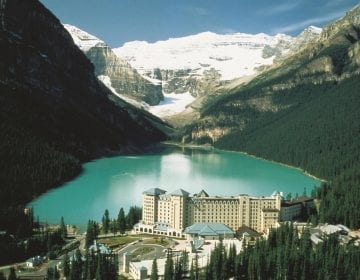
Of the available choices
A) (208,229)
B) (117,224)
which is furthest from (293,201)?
(117,224)

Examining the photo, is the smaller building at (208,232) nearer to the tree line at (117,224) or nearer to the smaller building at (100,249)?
the tree line at (117,224)

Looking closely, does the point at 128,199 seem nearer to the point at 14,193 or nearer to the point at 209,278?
the point at 14,193

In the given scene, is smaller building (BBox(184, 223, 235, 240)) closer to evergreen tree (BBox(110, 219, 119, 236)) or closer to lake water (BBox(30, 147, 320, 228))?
evergreen tree (BBox(110, 219, 119, 236))

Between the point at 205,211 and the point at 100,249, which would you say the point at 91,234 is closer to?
the point at 100,249

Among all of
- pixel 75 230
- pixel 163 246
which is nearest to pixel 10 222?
pixel 75 230

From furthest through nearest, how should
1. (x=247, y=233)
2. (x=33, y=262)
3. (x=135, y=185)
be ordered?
(x=135, y=185) → (x=247, y=233) → (x=33, y=262)

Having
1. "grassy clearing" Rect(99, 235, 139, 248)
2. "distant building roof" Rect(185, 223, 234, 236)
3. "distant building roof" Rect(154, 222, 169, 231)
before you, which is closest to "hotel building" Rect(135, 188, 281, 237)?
"distant building roof" Rect(154, 222, 169, 231)
